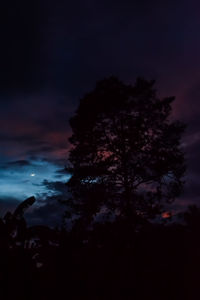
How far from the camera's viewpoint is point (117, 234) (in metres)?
8.74

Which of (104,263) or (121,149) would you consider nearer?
(104,263)

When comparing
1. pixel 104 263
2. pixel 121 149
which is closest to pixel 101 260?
pixel 104 263

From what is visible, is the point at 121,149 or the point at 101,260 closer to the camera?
the point at 101,260

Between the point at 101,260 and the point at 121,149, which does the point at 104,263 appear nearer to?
the point at 101,260

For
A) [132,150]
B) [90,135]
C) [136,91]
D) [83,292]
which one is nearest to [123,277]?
[83,292]

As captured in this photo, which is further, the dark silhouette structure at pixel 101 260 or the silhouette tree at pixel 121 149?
the silhouette tree at pixel 121 149

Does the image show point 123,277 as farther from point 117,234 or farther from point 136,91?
point 136,91

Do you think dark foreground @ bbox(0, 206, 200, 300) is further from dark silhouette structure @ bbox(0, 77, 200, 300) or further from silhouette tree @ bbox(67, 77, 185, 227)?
silhouette tree @ bbox(67, 77, 185, 227)

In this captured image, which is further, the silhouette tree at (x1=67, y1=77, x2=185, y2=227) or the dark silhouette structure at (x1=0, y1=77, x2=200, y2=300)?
the silhouette tree at (x1=67, y1=77, x2=185, y2=227)

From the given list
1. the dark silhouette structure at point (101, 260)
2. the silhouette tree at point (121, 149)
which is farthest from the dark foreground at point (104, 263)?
the silhouette tree at point (121, 149)

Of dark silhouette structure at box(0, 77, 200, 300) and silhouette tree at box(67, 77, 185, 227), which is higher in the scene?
silhouette tree at box(67, 77, 185, 227)

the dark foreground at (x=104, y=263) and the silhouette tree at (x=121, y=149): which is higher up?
the silhouette tree at (x=121, y=149)

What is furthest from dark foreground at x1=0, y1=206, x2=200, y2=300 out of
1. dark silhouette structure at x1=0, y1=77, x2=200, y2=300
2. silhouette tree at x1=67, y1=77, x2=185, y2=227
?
silhouette tree at x1=67, y1=77, x2=185, y2=227

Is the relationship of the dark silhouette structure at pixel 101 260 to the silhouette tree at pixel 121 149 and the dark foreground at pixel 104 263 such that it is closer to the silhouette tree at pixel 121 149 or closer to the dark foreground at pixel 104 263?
the dark foreground at pixel 104 263
